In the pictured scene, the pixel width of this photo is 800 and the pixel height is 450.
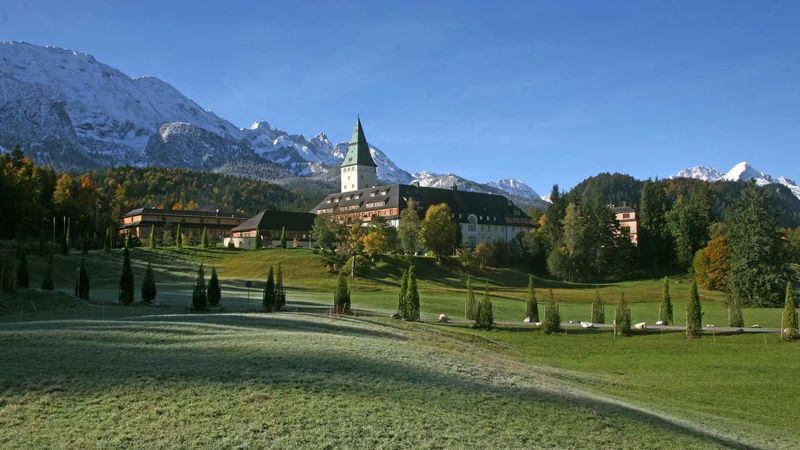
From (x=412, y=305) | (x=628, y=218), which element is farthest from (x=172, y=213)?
(x=412, y=305)

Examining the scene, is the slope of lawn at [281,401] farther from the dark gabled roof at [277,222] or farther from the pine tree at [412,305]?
the dark gabled roof at [277,222]

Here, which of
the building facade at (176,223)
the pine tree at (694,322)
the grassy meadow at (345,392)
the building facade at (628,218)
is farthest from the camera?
the building facade at (628,218)

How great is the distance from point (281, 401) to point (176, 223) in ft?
469

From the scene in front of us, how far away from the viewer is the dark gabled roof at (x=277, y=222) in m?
134

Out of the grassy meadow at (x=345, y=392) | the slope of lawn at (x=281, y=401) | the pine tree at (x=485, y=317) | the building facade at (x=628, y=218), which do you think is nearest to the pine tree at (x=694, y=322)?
the grassy meadow at (x=345, y=392)

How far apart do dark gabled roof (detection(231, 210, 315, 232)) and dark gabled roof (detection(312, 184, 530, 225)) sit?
12299mm

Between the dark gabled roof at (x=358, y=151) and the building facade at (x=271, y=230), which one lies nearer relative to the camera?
the building facade at (x=271, y=230)

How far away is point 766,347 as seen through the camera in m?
43.9

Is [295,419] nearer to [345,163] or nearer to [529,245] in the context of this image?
[529,245]

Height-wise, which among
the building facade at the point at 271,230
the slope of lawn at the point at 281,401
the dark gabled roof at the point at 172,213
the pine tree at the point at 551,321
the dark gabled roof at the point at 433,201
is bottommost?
the pine tree at the point at 551,321

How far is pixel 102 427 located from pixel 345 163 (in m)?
176

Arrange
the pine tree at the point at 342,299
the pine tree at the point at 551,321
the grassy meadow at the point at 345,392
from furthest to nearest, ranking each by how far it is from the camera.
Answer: the pine tree at the point at 342,299, the pine tree at the point at 551,321, the grassy meadow at the point at 345,392

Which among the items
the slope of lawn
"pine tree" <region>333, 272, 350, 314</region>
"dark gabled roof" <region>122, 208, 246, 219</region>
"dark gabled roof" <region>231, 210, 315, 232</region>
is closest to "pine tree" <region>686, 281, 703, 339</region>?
"pine tree" <region>333, 272, 350, 314</region>

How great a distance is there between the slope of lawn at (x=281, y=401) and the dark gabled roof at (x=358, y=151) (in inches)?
6334
